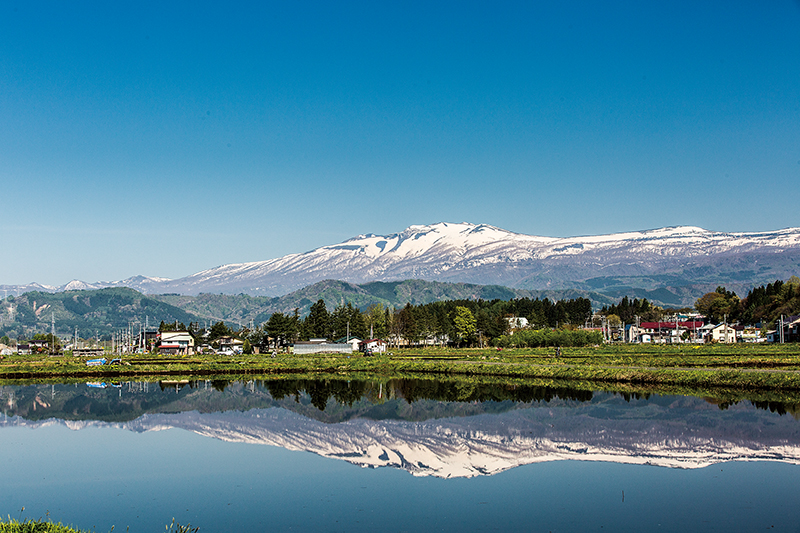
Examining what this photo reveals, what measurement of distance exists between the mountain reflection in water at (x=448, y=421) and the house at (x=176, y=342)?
59.9m

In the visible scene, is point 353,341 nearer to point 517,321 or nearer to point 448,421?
point 448,421

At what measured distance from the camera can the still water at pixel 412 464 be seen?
50.4ft

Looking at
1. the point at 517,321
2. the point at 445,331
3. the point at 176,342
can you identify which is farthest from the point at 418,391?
the point at 517,321

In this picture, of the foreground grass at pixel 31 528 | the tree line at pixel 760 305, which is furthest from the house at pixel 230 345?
the foreground grass at pixel 31 528

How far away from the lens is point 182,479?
19.2 metres

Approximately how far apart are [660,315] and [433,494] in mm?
163941

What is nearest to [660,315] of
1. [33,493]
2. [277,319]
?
[277,319]

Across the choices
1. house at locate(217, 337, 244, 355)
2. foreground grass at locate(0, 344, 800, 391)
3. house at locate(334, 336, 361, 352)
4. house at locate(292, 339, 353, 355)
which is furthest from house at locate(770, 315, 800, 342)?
house at locate(217, 337, 244, 355)

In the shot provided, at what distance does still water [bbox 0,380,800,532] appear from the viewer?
15375 millimetres

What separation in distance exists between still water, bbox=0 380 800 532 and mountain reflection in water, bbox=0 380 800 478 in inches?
4.7

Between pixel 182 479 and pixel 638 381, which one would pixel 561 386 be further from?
pixel 182 479

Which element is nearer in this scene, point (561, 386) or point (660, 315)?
point (561, 386)

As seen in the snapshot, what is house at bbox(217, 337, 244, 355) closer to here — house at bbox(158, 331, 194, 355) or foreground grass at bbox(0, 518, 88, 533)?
house at bbox(158, 331, 194, 355)

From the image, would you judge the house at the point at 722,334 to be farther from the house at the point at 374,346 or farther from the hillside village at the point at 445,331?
the house at the point at 374,346
